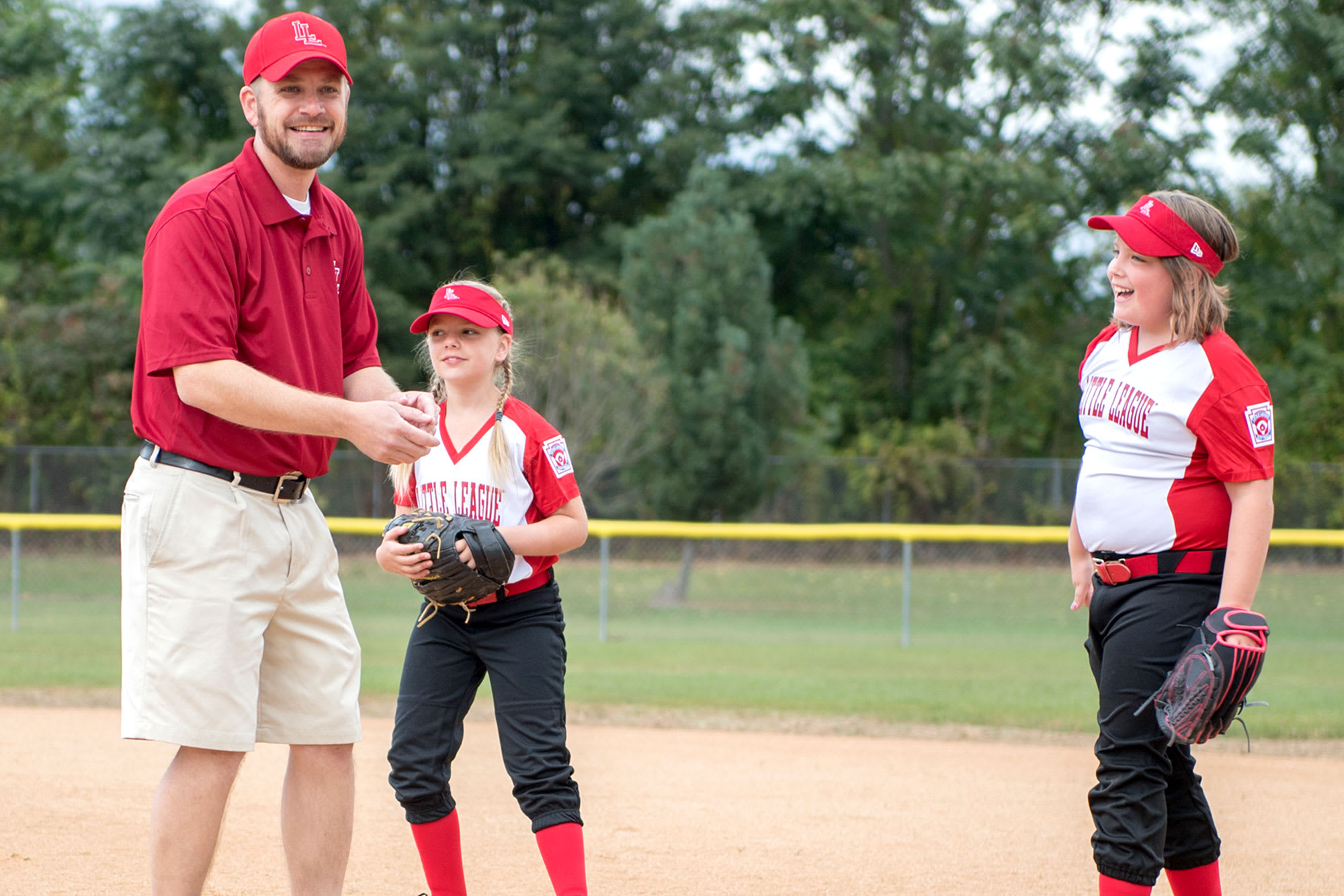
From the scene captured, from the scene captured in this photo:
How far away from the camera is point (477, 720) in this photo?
28.0 feet

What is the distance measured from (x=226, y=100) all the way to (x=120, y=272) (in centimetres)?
544

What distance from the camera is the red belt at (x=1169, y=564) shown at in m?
3.28

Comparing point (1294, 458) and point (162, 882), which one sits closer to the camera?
point (162, 882)

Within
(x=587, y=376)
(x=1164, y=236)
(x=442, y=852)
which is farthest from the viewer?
(x=587, y=376)

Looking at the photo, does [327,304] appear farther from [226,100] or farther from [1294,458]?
[226,100]

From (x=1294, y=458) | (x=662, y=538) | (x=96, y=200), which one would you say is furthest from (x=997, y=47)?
(x=96, y=200)

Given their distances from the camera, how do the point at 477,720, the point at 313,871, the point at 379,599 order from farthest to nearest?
the point at 379,599 → the point at 477,720 → the point at 313,871

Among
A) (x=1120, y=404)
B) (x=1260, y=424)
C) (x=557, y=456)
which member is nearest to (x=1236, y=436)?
(x=1260, y=424)

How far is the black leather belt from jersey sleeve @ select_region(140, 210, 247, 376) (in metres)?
0.20

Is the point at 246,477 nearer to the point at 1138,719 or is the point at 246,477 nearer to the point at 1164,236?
the point at 1138,719

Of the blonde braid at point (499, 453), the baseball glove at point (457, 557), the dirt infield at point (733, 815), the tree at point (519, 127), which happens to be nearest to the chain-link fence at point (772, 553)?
the dirt infield at point (733, 815)

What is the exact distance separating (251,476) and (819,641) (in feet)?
35.1

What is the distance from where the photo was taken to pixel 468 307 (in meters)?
3.77

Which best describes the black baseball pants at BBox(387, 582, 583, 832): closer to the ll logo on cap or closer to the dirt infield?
the dirt infield
